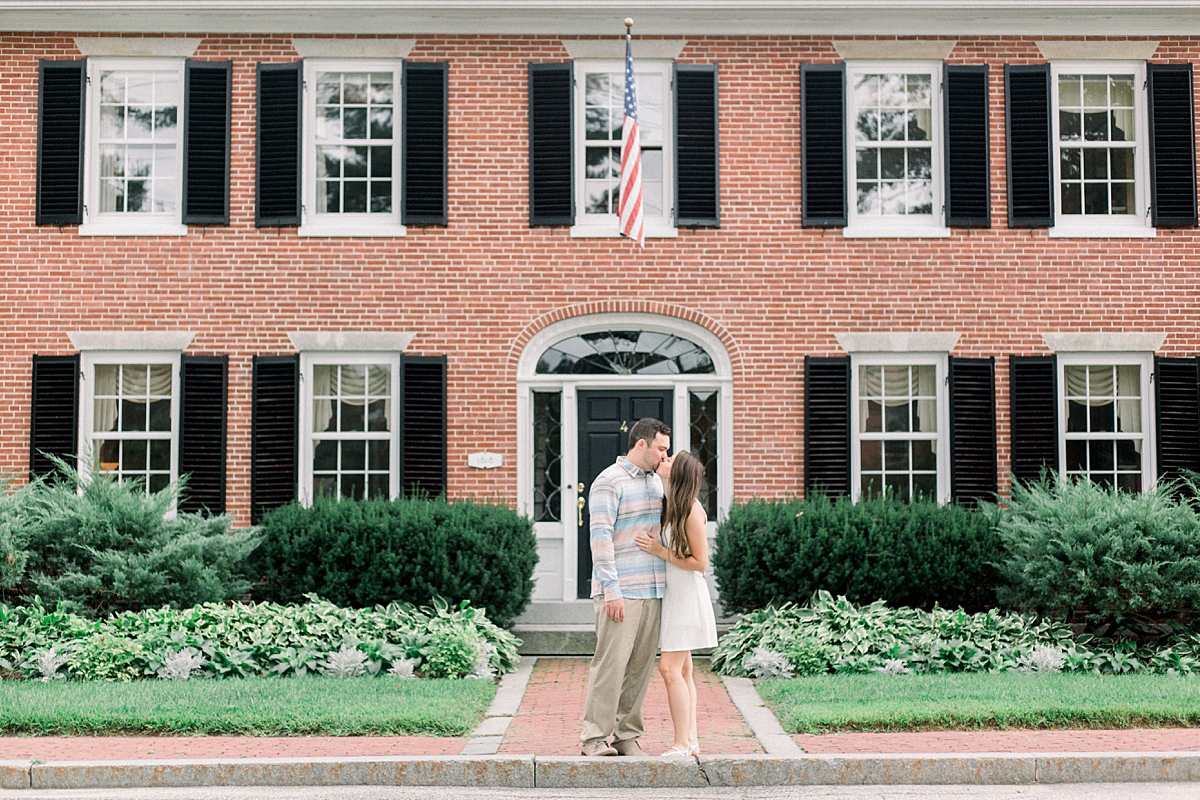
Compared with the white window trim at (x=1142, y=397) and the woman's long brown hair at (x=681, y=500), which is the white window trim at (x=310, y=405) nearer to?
the woman's long brown hair at (x=681, y=500)

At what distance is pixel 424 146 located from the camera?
13.2 m

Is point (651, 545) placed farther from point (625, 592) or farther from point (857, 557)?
point (857, 557)

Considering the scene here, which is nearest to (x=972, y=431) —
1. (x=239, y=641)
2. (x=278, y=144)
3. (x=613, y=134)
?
(x=613, y=134)

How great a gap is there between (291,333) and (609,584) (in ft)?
23.1

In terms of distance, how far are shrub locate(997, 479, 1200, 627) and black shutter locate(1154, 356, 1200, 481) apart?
6.15 ft

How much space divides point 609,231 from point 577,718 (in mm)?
6043

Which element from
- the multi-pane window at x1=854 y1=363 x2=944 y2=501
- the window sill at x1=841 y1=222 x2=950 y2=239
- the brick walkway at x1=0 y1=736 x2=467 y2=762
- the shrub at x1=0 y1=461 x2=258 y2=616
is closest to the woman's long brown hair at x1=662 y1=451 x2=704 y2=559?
the brick walkway at x1=0 y1=736 x2=467 y2=762

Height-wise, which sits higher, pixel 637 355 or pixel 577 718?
pixel 637 355

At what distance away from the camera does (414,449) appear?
42.7 ft

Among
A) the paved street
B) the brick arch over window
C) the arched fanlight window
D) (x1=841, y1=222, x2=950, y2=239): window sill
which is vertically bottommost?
the paved street

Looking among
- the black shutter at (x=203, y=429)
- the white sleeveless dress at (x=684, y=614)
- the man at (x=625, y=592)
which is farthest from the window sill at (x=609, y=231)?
the white sleeveless dress at (x=684, y=614)

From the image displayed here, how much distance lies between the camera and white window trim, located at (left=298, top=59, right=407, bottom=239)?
13195mm

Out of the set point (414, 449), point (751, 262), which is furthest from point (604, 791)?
point (751, 262)

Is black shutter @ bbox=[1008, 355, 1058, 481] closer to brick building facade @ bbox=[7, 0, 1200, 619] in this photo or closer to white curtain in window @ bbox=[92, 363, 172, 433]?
brick building facade @ bbox=[7, 0, 1200, 619]
